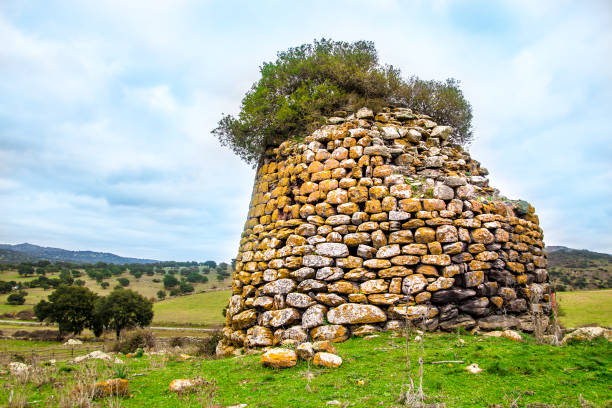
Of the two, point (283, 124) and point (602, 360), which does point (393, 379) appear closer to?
point (602, 360)

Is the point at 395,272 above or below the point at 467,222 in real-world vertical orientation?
below

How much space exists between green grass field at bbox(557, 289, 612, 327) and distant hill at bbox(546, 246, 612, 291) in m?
4.07

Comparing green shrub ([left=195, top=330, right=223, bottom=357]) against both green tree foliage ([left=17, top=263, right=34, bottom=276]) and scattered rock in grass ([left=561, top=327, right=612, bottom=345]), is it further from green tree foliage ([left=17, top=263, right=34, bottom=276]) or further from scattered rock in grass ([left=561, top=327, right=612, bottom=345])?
green tree foliage ([left=17, top=263, right=34, bottom=276])

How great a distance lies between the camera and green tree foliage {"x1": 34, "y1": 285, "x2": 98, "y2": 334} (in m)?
32.2

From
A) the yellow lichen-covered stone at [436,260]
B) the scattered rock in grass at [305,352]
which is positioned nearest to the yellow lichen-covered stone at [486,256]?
the yellow lichen-covered stone at [436,260]

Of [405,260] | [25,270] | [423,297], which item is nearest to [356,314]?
[423,297]

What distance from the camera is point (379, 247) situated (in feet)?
22.5

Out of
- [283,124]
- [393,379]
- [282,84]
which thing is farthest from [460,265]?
[282,84]

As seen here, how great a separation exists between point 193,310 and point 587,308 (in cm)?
4127

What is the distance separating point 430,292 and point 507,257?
2203 millimetres

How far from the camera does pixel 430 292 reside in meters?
6.46

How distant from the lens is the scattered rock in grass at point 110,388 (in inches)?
172

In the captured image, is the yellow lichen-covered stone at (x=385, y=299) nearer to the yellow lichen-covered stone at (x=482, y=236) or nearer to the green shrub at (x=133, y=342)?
the yellow lichen-covered stone at (x=482, y=236)

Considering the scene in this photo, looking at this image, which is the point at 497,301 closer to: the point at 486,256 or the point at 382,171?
the point at 486,256
